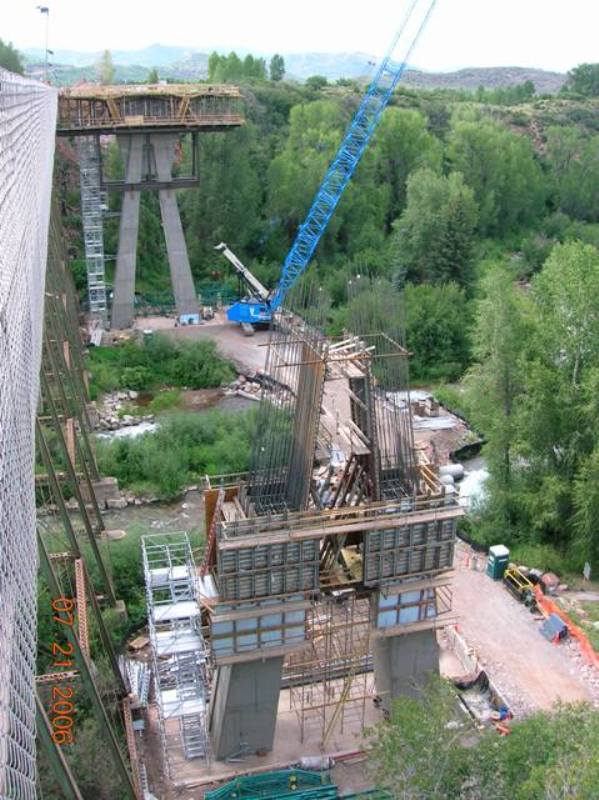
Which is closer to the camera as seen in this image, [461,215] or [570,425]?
[570,425]

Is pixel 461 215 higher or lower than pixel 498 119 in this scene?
lower

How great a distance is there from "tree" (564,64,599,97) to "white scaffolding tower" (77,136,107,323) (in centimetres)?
6107

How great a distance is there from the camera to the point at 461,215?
38.7m

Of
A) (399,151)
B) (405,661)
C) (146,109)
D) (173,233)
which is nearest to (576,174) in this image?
(399,151)

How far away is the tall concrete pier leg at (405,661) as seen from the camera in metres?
13.5

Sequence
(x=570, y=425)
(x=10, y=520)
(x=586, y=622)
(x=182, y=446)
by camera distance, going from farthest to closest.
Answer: (x=182, y=446) < (x=570, y=425) < (x=586, y=622) < (x=10, y=520)

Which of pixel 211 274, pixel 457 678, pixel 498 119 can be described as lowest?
pixel 457 678

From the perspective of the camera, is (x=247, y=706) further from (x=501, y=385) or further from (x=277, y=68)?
(x=277, y=68)

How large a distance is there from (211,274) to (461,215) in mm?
11829

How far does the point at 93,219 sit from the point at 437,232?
15.2m

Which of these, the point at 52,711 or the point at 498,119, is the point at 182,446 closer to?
the point at 52,711

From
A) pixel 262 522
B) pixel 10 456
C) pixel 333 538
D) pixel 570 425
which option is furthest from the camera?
pixel 570 425

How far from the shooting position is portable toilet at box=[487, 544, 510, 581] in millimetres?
17750

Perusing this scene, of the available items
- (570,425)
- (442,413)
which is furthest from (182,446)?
(570,425)
